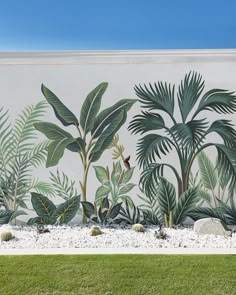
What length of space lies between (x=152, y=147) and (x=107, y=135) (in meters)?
0.97

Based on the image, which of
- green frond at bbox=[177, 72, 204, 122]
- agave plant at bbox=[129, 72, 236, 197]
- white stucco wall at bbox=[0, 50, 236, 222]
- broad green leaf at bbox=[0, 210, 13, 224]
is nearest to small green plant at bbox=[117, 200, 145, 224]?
white stucco wall at bbox=[0, 50, 236, 222]

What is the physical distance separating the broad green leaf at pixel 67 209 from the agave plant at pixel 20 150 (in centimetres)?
39

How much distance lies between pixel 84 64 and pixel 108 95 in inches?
32.2

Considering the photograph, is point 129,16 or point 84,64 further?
point 129,16

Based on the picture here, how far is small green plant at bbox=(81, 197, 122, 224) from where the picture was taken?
693 cm

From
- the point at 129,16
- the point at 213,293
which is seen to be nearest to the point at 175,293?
the point at 213,293

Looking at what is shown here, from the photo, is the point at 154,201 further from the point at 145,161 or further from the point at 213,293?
the point at 213,293

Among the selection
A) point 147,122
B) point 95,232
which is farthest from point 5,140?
point 147,122

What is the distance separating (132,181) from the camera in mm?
6918

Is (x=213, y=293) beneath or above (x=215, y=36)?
beneath

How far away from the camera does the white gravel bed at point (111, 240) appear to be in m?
5.59

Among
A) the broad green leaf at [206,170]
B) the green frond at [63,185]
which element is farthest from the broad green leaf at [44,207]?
the broad green leaf at [206,170]

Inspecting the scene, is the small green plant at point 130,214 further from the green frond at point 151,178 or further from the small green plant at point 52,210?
the small green plant at point 52,210

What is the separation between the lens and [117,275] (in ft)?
13.8
